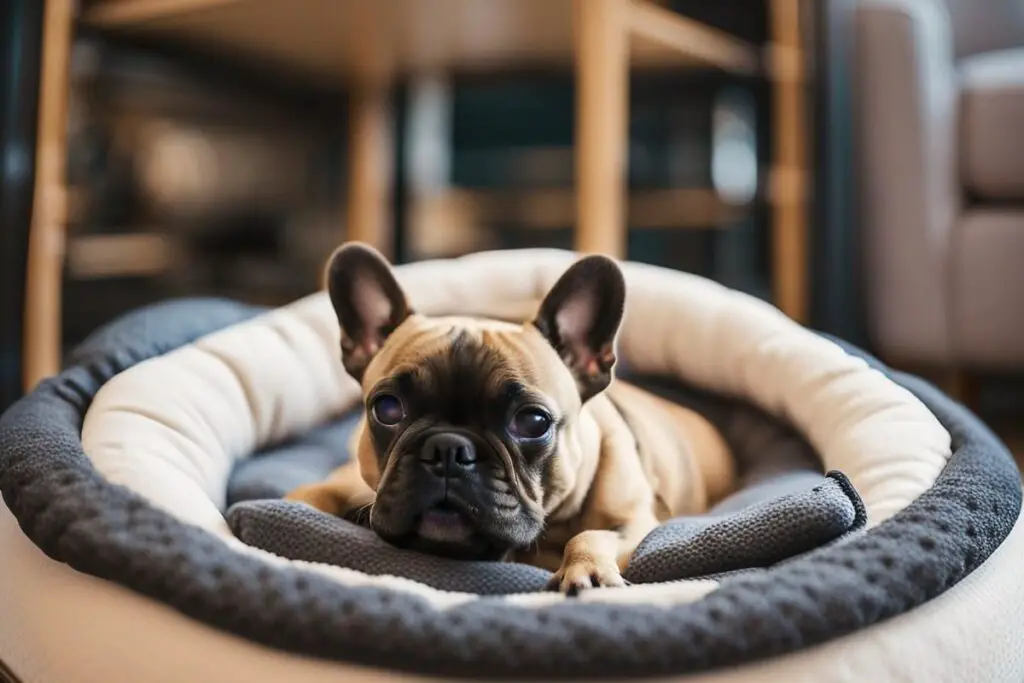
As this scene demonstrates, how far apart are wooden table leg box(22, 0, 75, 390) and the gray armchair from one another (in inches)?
72.2

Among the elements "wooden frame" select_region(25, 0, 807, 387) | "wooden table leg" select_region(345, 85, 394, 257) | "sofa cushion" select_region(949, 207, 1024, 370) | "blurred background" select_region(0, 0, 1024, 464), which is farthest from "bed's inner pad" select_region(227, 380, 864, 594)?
"wooden table leg" select_region(345, 85, 394, 257)

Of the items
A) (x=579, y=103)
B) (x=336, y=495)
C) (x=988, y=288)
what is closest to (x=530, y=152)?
(x=579, y=103)

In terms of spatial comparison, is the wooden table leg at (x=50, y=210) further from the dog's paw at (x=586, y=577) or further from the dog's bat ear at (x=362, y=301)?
the dog's paw at (x=586, y=577)

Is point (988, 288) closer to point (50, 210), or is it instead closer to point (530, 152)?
point (530, 152)

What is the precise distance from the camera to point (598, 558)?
1003mm

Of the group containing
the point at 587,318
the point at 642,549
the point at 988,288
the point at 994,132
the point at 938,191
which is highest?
the point at 994,132

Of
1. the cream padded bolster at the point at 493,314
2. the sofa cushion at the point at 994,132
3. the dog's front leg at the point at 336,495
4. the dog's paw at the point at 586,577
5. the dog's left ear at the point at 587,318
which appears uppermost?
the sofa cushion at the point at 994,132

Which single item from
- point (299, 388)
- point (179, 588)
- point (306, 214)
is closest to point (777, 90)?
point (306, 214)

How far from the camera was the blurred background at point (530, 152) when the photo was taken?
217 centimetres

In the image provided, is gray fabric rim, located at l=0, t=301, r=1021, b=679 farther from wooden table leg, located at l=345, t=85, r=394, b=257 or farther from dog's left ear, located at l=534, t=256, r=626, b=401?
wooden table leg, located at l=345, t=85, r=394, b=257

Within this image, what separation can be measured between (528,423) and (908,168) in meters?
1.60

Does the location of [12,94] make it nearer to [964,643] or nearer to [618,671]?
[618,671]

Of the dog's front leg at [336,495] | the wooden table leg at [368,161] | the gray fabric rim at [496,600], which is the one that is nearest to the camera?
the gray fabric rim at [496,600]

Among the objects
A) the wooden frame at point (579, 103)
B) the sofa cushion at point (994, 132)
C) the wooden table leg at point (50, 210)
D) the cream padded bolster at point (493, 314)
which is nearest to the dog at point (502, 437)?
the cream padded bolster at point (493, 314)
